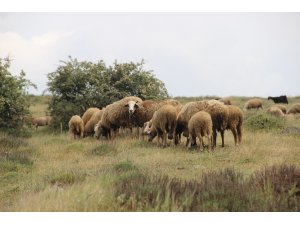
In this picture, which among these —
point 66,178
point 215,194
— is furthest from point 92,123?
point 215,194

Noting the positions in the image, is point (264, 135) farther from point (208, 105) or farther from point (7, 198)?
point (7, 198)

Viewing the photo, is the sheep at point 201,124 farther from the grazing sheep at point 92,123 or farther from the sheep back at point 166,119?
the grazing sheep at point 92,123

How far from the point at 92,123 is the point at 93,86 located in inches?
183

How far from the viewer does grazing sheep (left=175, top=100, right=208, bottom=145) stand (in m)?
15.7

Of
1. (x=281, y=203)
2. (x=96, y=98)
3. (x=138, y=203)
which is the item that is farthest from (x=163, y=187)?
(x=96, y=98)

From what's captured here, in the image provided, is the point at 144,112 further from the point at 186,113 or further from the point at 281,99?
the point at 281,99

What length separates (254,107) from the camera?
110 ft

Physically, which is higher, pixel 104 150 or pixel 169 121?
pixel 169 121

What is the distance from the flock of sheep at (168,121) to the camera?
14.7 metres

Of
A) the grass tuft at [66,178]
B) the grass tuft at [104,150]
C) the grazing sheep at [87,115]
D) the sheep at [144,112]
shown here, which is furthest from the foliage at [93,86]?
the grass tuft at [66,178]

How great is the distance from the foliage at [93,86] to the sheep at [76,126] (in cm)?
394

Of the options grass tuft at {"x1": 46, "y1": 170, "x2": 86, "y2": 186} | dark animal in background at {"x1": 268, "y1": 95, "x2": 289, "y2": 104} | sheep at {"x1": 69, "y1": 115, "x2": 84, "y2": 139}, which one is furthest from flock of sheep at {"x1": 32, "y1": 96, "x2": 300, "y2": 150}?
dark animal in background at {"x1": 268, "y1": 95, "x2": 289, "y2": 104}

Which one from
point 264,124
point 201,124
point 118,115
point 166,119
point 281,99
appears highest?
point 281,99

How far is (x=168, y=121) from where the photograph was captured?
53.0 ft
